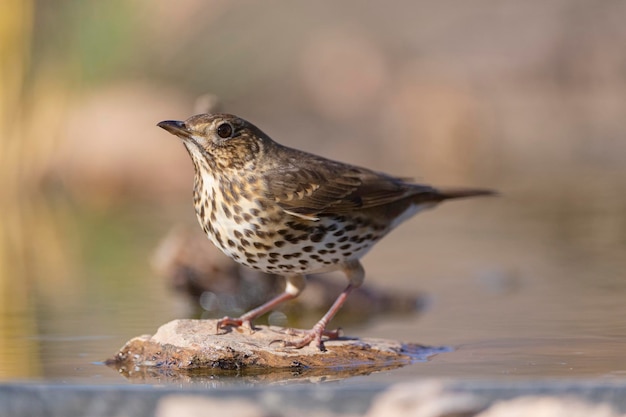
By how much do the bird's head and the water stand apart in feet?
3.12

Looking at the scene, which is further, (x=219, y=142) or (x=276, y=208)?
(x=219, y=142)

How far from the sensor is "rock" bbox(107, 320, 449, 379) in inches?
201

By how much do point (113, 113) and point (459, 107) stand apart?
4382 millimetres

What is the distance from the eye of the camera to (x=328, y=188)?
6.04 m

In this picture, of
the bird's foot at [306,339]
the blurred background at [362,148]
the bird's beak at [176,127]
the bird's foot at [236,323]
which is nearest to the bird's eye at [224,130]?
the bird's beak at [176,127]

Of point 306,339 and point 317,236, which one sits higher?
point 317,236

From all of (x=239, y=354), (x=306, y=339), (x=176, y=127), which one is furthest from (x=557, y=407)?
(x=176, y=127)

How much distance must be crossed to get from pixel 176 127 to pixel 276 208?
559 mm

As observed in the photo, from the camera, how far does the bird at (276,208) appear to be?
5520 mm

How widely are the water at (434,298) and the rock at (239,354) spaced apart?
137 mm

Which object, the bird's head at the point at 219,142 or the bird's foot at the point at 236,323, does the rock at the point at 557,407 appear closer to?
the bird's foot at the point at 236,323

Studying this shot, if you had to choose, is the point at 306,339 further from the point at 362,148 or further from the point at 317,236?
the point at 362,148

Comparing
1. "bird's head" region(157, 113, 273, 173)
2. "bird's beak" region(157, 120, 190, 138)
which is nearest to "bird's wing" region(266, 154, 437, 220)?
"bird's head" region(157, 113, 273, 173)

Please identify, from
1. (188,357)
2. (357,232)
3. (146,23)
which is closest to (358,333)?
(357,232)
